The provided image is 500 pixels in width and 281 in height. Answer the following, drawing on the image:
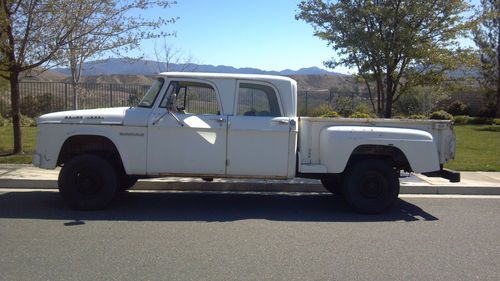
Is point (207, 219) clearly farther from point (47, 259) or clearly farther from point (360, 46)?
point (360, 46)

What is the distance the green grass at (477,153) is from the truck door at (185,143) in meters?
6.68

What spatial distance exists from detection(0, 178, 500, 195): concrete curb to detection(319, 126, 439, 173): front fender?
1.90 metres

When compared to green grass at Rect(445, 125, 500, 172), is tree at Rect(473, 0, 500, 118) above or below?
above

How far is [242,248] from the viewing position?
19.9 feet

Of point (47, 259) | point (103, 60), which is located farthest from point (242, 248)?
point (103, 60)

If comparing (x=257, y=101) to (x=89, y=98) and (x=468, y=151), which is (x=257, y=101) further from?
(x=89, y=98)

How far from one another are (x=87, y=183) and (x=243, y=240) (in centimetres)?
273

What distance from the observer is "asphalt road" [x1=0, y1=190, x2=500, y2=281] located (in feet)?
17.2

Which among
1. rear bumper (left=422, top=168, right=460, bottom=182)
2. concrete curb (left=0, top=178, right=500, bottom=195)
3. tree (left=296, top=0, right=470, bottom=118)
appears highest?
tree (left=296, top=0, right=470, bottom=118)

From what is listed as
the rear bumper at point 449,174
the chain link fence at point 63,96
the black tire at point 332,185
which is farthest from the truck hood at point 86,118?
the chain link fence at point 63,96

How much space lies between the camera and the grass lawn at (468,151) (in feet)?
40.1

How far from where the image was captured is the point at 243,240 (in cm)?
641

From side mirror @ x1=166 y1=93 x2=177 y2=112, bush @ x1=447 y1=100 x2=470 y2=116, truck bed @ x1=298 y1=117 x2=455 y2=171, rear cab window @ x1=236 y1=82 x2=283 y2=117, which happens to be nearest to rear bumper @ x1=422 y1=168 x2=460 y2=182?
truck bed @ x1=298 y1=117 x2=455 y2=171

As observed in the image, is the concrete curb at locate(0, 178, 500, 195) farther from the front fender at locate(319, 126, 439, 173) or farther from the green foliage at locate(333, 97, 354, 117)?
the green foliage at locate(333, 97, 354, 117)
